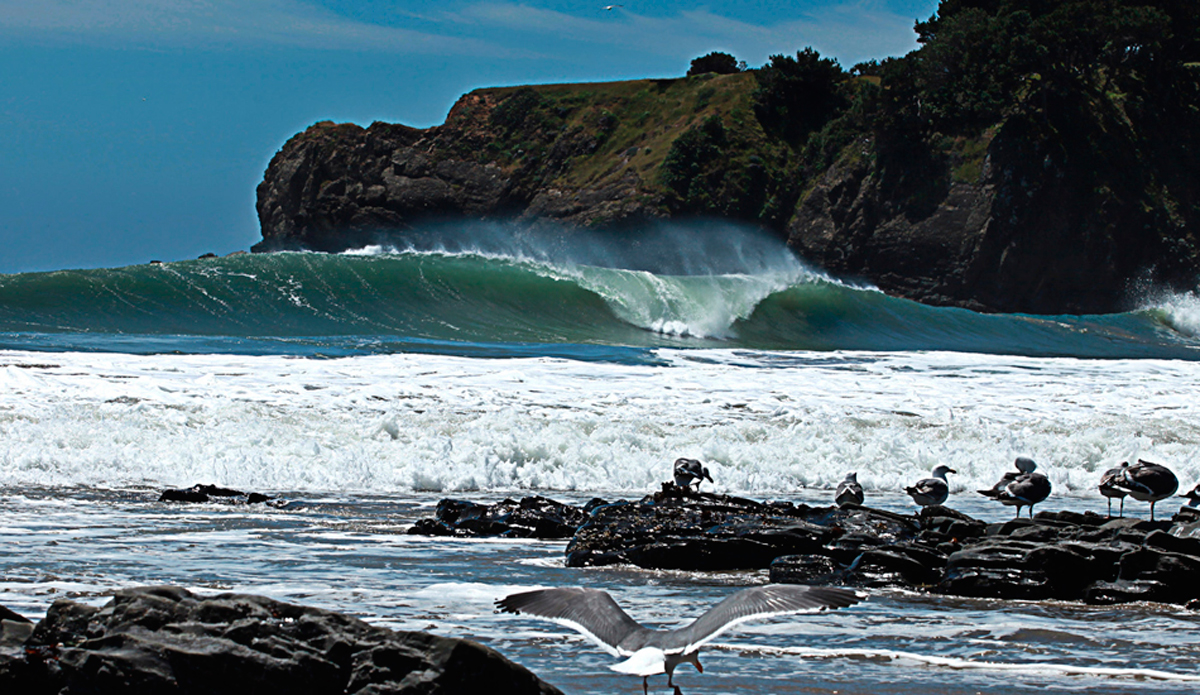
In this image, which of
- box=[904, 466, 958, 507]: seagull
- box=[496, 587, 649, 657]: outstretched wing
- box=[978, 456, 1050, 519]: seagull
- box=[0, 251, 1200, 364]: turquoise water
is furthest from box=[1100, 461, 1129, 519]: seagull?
box=[0, 251, 1200, 364]: turquoise water

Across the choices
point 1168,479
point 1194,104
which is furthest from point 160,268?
point 1194,104

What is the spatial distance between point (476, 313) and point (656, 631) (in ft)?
93.0

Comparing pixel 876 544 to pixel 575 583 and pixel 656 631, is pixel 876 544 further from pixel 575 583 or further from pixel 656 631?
pixel 656 631

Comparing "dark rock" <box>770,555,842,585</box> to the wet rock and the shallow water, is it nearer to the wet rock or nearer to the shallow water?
the shallow water

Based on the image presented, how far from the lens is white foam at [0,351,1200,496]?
38.4 ft

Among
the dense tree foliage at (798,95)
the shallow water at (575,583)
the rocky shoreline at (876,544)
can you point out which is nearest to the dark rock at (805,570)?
the rocky shoreline at (876,544)

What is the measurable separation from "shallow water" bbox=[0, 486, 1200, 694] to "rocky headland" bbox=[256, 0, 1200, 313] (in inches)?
1878

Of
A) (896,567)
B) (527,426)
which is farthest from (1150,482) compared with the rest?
(527,426)

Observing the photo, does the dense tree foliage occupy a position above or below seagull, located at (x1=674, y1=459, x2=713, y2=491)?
above

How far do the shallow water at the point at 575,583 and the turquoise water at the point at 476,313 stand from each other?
41.5 feet

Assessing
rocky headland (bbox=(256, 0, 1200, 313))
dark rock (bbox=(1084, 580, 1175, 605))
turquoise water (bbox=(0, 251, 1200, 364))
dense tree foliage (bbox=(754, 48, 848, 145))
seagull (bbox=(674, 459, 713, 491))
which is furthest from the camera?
dense tree foliage (bbox=(754, 48, 848, 145))

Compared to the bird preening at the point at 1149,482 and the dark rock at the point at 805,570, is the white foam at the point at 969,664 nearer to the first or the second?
the dark rock at the point at 805,570

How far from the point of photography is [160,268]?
32.5 meters

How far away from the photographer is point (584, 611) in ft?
10.8
